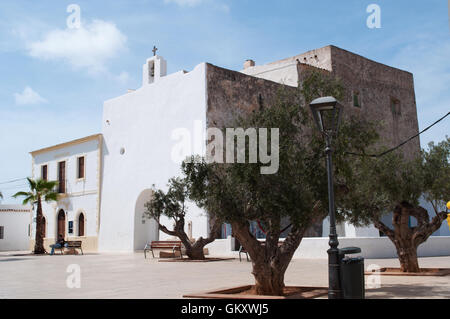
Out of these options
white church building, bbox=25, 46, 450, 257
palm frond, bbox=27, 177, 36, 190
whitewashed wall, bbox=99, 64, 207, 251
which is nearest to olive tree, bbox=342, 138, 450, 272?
white church building, bbox=25, 46, 450, 257

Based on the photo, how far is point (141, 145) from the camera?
86.2ft

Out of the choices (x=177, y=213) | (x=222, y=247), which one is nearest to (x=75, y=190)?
(x=222, y=247)

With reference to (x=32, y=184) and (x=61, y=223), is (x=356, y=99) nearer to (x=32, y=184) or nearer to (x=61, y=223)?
(x=32, y=184)

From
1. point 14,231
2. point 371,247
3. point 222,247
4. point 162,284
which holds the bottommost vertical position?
point 162,284

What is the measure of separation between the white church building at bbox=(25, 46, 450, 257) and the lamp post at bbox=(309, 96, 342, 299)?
1158 cm

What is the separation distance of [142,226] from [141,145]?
14.9ft

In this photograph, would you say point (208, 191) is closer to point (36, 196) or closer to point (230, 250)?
point (230, 250)

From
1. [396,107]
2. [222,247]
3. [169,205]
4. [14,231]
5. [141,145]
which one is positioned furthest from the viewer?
[14,231]

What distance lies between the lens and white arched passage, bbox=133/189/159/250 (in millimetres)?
25938

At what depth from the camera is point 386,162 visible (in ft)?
38.4

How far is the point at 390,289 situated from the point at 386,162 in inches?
154

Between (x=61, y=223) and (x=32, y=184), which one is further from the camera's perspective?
(x=61, y=223)

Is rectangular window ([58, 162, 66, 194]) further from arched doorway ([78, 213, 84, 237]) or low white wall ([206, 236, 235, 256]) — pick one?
low white wall ([206, 236, 235, 256])

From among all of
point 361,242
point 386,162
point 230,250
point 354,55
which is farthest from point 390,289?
point 354,55
